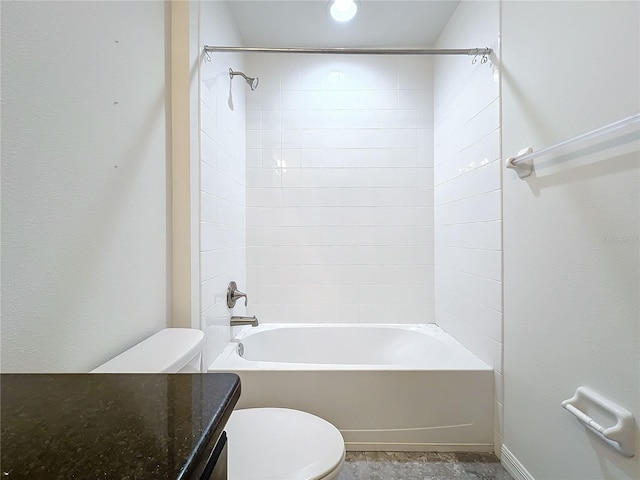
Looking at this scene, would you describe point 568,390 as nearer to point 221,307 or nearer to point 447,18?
point 221,307

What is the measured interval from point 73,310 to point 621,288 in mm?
1446

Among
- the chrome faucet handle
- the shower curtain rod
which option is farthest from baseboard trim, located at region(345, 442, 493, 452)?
the shower curtain rod

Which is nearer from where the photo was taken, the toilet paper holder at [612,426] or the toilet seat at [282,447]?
the toilet paper holder at [612,426]

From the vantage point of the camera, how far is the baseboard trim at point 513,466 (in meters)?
1.30

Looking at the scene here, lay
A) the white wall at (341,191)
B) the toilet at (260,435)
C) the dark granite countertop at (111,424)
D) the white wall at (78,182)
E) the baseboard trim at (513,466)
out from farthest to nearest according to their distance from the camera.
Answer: the white wall at (341,191), the baseboard trim at (513,466), the toilet at (260,435), the white wall at (78,182), the dark granite countertop at (111,424)

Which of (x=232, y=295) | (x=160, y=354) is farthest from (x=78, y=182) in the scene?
(x=232, y=295)

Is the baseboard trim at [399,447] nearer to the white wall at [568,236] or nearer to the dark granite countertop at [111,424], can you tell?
the white wall at [568,236]

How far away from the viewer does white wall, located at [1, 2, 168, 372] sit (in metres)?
0.64

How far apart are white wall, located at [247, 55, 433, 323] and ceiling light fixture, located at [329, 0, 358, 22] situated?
1.61 ft

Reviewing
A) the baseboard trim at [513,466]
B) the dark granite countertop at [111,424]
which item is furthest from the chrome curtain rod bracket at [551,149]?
the baseboard trim at [513,466]

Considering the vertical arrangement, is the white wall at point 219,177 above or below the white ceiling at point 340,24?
below

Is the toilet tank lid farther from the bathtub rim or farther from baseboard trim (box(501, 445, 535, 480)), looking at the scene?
baseboard trim (box(501, 445, 535, 480))

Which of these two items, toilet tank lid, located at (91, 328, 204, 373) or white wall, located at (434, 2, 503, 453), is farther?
white wall, located at (434, 2, 503, 453)

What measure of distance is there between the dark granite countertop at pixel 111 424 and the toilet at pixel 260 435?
42 cm
